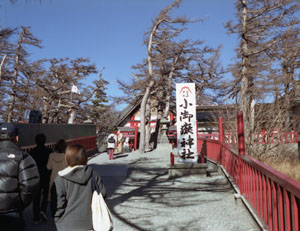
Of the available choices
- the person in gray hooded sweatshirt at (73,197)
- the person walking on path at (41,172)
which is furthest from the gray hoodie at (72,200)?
the person walking on path at (41,172)

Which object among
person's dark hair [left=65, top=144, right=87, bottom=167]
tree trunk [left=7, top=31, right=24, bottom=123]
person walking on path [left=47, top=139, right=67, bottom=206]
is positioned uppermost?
tree trunk [left=7, top=31, right=24, bottom=123]

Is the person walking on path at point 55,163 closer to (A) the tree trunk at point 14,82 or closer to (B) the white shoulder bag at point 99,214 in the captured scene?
(B) the white shoulder bag at point 99,214

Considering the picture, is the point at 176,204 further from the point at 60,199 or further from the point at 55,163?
the point at 60,199

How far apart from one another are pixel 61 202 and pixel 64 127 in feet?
41.8

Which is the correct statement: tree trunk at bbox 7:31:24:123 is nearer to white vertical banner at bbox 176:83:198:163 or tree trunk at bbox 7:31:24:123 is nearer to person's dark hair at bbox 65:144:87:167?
white vertical banner at bbox 176:83:198:163

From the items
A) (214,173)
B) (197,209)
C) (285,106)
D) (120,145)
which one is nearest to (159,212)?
(197,209)

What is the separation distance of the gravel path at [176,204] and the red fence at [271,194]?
0.50 meters

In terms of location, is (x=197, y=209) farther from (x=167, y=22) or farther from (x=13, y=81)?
(x=13, y=81)

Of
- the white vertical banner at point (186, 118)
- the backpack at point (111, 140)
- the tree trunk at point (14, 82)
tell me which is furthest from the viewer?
the tree trunk at point (14, 82)

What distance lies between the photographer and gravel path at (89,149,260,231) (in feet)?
17.5

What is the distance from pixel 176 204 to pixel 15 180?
4.45 meters

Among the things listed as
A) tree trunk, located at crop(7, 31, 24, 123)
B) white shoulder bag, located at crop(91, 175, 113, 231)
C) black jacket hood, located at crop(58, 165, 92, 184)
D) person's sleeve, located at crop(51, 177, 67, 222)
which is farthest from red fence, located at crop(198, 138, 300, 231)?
tree trunk, located at crop(7, 31, 24, 123)

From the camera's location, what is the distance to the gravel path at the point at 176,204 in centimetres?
534

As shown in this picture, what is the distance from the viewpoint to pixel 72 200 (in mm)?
2908
